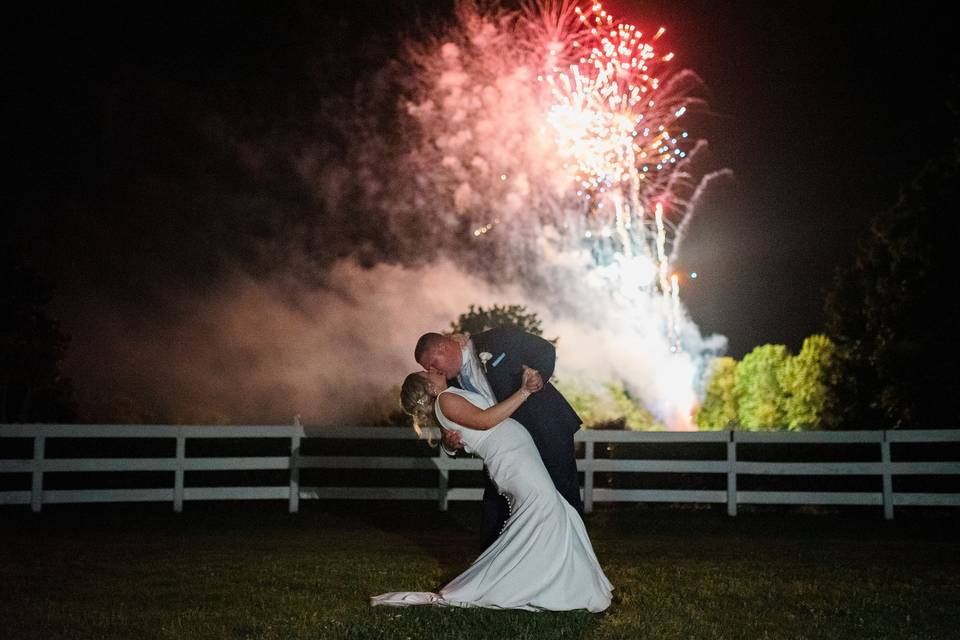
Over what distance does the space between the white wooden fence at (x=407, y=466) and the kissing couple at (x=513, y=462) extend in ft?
21.9

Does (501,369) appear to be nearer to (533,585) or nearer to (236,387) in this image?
(533,585)

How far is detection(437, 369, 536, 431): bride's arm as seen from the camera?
6059 mm

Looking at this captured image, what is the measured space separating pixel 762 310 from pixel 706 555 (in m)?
56.1

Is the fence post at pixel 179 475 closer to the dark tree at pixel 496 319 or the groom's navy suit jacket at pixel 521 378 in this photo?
the groom's navy suit jacket at pixel 521 378

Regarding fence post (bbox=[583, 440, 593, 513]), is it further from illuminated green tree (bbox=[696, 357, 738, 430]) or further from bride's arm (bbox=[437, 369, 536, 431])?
illuminated green tree (bbox=[696, 357, 738, 430])

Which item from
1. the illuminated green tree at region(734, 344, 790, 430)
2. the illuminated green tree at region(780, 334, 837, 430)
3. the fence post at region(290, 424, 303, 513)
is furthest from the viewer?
the illuminated green tree at region(734, 344, 790, 430)

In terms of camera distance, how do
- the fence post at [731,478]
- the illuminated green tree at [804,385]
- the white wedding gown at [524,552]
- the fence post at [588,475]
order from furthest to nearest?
the illuminated green tree at [804,385] → the fence post at [588,475] → the fence post at [731,478] → the white wedding gown at [524,552]

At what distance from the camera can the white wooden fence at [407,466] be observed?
12.6m

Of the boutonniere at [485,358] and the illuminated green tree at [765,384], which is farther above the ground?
the illuminated green tree at [765,384]

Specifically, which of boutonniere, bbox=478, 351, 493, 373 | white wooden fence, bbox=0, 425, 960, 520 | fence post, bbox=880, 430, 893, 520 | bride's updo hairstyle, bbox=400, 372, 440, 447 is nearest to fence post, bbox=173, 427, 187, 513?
white wooden fence, bbox=0, 425, 960, 520

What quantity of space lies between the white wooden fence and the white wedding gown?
687cm

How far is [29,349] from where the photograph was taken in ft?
117

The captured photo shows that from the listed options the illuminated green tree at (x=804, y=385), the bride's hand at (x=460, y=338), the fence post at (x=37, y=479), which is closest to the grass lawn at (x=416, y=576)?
the fence post at (x=37, y=479)

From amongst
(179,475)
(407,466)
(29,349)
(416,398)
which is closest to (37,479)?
(179,475)
